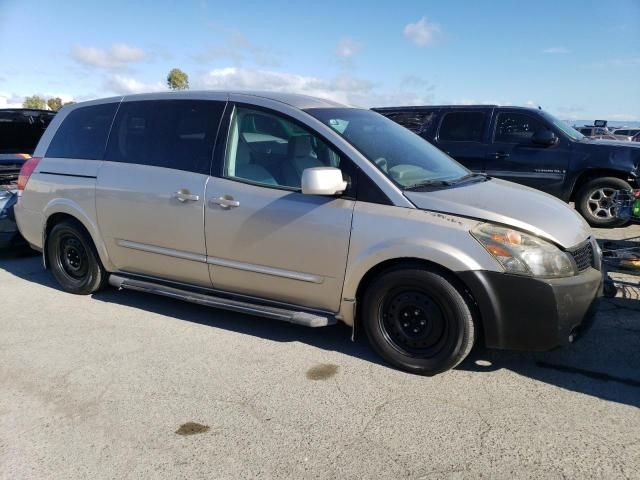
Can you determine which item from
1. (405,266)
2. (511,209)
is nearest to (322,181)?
(405,266)

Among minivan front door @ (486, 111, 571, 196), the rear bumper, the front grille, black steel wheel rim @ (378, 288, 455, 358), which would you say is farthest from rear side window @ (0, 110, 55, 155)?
the front grille

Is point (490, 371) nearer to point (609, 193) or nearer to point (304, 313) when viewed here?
point (304, 313)

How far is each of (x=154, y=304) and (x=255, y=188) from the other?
70.8 inches

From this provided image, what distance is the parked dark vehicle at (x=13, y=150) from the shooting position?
638 cm

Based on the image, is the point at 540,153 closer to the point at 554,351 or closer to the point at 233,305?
the point at 554,351

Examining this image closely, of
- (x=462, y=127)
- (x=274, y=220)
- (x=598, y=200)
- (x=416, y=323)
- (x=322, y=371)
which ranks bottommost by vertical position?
(x=322, y=371)

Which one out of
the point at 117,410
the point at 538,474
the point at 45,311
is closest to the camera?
the point at 538,474

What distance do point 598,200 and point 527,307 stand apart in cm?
588

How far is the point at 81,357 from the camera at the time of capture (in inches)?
155

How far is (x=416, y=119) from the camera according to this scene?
30.1ft

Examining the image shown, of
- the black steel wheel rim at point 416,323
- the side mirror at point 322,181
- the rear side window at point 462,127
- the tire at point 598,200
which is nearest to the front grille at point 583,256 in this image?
the black steel wheel rim at point 416,323

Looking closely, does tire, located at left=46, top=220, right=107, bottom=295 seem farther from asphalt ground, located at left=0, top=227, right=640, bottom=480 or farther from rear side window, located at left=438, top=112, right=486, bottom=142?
rear side window, located at left=438, top=112, right=486, bottom=142

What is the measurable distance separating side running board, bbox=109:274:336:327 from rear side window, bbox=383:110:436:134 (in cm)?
575

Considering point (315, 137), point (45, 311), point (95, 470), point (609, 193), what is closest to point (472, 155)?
point (609, 193)
